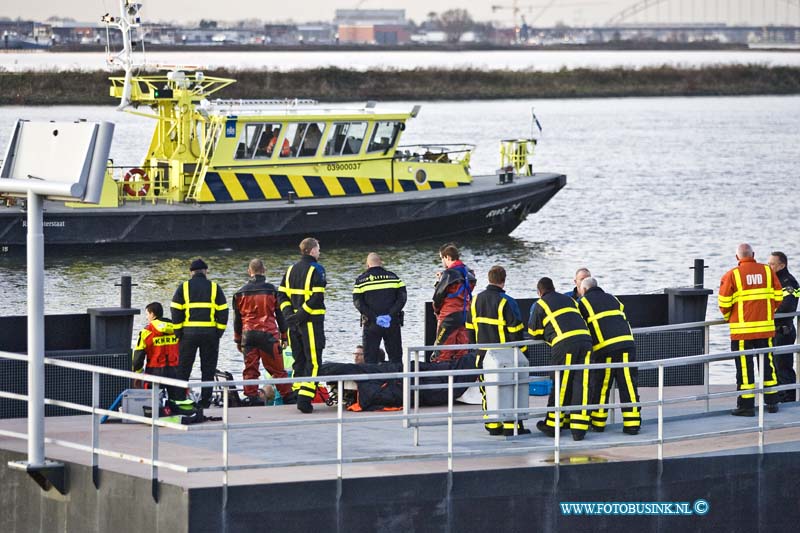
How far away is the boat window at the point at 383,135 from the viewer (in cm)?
3028

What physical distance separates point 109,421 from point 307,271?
6.15 ft

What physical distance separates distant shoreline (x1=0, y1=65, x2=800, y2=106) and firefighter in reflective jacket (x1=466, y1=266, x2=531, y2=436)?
77.1m

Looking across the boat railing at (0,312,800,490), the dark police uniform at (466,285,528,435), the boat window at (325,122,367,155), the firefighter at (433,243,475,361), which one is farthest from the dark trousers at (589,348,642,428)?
the boat window at (325,122,367,155)

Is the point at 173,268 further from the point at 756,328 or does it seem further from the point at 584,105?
the point at 584,105

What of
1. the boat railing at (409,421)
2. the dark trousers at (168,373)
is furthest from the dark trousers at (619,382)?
the dark trousers at (168,373)

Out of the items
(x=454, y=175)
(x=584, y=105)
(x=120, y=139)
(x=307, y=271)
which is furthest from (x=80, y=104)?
(x=307, y=271)

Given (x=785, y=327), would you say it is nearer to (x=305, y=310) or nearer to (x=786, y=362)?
(x=786, y=362)

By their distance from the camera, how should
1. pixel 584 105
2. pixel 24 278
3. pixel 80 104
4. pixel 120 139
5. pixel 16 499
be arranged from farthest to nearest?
pixel 584 105 < pixel 80 104 < pixel 120 139 < pixel 24 278 < pixel 16 499

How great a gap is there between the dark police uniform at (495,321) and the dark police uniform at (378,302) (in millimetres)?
1454

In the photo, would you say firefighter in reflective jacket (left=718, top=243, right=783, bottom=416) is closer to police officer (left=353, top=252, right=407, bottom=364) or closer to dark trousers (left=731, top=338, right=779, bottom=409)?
dark trousers (left=731, top=338, right=779, bottom=409)

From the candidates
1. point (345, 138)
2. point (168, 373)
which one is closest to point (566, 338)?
point (168, 373)

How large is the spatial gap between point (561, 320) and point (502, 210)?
22.0m

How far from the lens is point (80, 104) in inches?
3450

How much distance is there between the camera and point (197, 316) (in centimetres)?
1228
